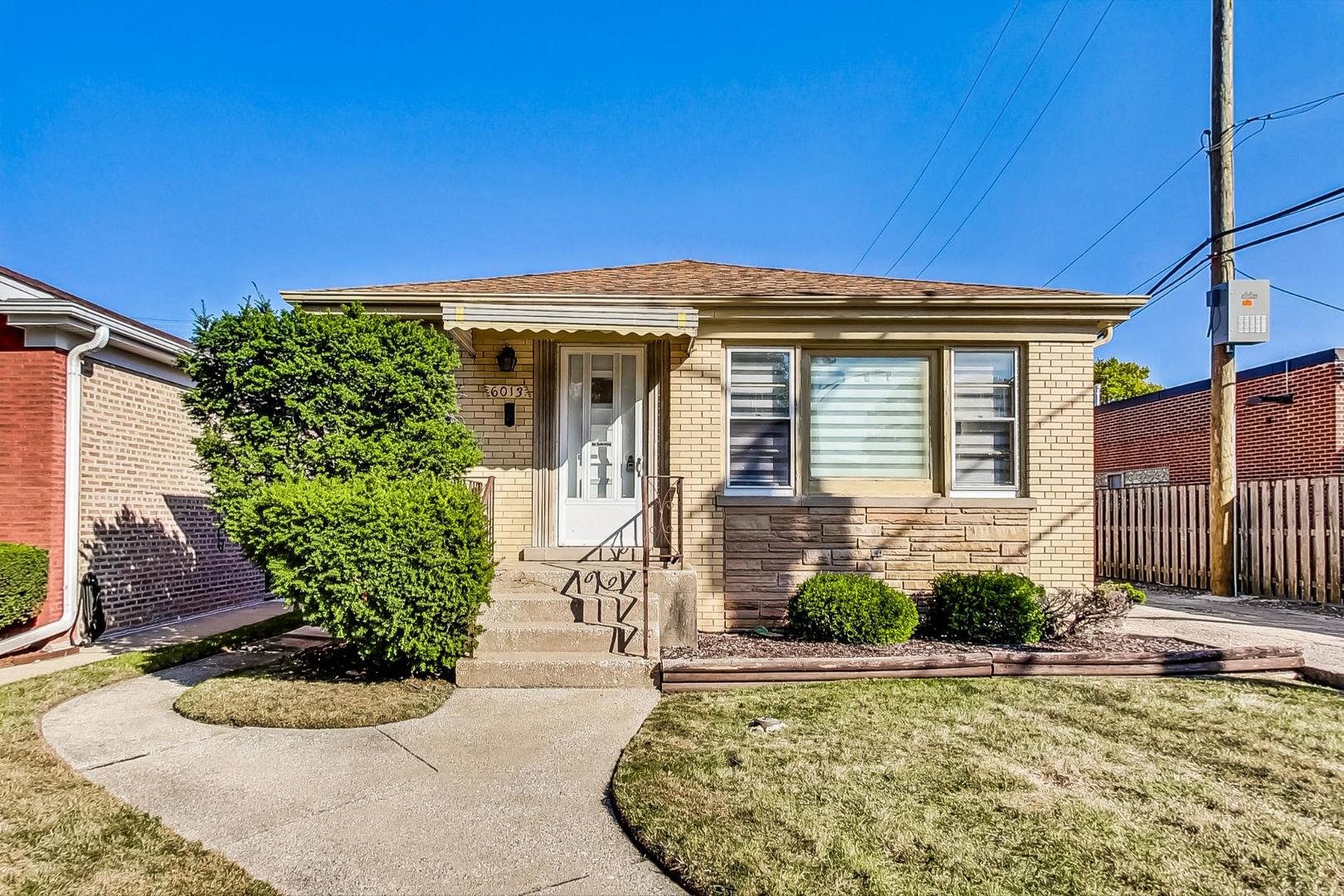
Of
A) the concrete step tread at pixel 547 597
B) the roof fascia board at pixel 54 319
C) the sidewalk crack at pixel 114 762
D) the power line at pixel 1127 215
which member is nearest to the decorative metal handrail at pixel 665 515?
the concrete step tread at pixel 547 597

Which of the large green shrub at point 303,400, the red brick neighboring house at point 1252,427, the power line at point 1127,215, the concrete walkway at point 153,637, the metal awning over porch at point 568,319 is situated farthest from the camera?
the power line at point 1127,215

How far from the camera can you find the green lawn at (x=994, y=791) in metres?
2.75

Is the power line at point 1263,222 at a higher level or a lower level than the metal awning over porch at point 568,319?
higher

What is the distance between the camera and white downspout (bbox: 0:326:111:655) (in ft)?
23.5

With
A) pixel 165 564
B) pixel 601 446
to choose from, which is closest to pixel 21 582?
pixel 165 564

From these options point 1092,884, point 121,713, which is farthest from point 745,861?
point 121,713

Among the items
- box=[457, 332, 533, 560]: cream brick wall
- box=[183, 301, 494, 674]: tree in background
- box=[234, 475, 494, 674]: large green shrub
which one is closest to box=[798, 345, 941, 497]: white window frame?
box=[457, 332, 533, 560]: cream brick wall

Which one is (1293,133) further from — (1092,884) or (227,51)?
(227,51)

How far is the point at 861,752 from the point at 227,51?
1586 cm

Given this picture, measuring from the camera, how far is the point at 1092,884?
8.75ft

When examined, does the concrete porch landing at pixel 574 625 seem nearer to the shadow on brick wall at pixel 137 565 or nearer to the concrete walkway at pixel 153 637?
the concrete walkway at pixel 153 637

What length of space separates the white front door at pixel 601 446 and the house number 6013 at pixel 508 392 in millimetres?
391

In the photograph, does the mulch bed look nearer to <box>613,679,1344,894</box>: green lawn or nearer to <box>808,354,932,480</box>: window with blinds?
<box>613,679,1344,894</box>: green lawn

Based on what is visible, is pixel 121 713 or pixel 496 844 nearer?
pixel 496 844
